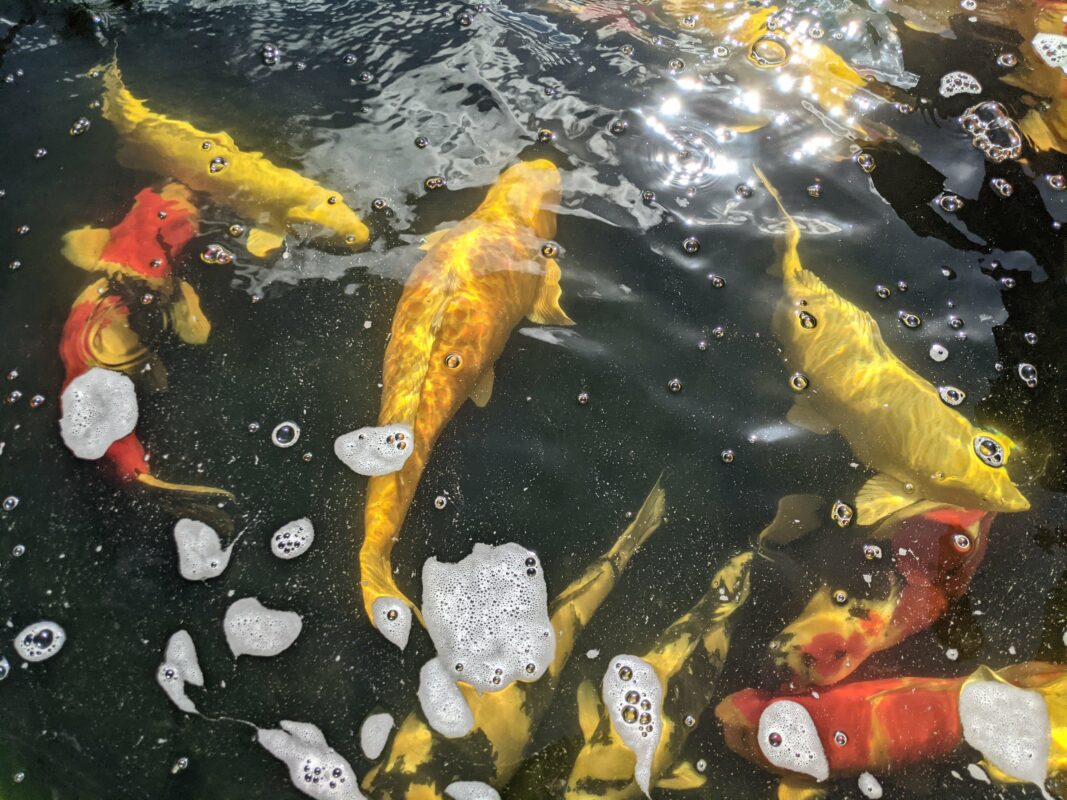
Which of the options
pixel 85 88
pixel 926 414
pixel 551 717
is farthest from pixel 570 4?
pixel 551 717

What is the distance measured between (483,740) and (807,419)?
1710 millimetres

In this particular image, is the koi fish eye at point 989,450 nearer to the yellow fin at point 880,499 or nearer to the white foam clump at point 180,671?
the yellow fin at point 880,499

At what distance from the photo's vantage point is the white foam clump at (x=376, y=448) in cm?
275

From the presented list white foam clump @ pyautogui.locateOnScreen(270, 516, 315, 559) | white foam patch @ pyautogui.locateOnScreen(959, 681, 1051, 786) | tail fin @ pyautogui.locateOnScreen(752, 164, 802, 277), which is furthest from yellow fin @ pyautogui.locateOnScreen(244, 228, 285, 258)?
white foam patch @ pyautogui.locateOnScreen(959, 681, 1051, 786)

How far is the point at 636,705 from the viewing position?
249cm

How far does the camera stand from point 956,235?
10.8 ft

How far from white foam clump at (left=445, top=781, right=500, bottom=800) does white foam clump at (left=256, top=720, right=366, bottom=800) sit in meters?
0.29

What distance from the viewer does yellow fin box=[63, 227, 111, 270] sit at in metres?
3.19

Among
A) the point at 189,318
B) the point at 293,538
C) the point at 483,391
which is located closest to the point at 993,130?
the point at 483,391

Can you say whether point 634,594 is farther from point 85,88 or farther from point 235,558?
point 85,88

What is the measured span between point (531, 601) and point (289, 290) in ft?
5.45

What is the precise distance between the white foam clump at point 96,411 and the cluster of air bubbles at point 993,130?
4.00m

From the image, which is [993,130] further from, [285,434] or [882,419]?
[285,434]

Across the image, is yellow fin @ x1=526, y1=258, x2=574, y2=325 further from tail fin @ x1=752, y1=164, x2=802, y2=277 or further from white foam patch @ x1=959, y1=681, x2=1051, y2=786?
white foam patch @ x1=959, y1=681, x2=1051, y2=786
